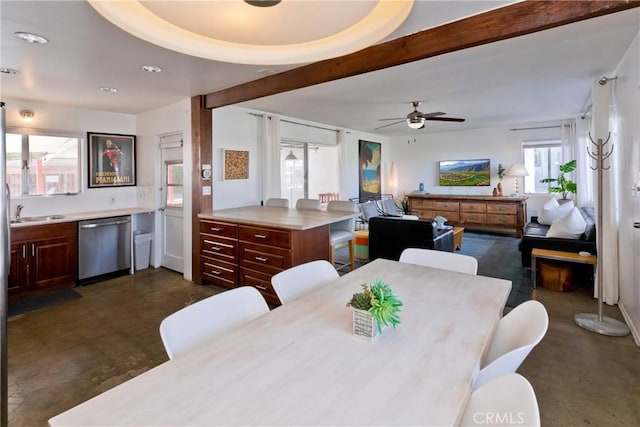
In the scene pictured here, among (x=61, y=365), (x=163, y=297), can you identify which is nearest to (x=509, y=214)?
(x=163, y=297)

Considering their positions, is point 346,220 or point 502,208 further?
point 502,208

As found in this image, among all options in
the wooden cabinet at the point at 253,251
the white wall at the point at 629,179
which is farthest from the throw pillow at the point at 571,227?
the wooden cabinet at the point at 253,251

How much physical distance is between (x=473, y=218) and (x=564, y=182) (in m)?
1.83

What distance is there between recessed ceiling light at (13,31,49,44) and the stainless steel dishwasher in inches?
97.3

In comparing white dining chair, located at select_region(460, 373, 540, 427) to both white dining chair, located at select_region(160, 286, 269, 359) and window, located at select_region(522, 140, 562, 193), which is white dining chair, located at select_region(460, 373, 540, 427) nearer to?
white dining chair, located at select_region(160, 286, 269, 359)

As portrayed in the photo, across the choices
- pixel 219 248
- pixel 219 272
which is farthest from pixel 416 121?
pixel 219 272

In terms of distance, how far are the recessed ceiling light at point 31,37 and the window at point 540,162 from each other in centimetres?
821

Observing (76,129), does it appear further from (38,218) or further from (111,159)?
(38,218)

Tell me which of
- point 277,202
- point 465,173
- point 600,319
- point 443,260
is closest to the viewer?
point 443,260

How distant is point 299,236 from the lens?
11.0 feet

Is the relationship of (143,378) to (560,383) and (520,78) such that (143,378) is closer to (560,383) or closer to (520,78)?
(560,383)

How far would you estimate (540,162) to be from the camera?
730 cm

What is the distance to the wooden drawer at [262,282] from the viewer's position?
353cm

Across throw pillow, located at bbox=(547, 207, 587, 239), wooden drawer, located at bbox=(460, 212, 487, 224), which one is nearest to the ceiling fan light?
throw pillow, located at bbox=(547, 207, 587, 239)
